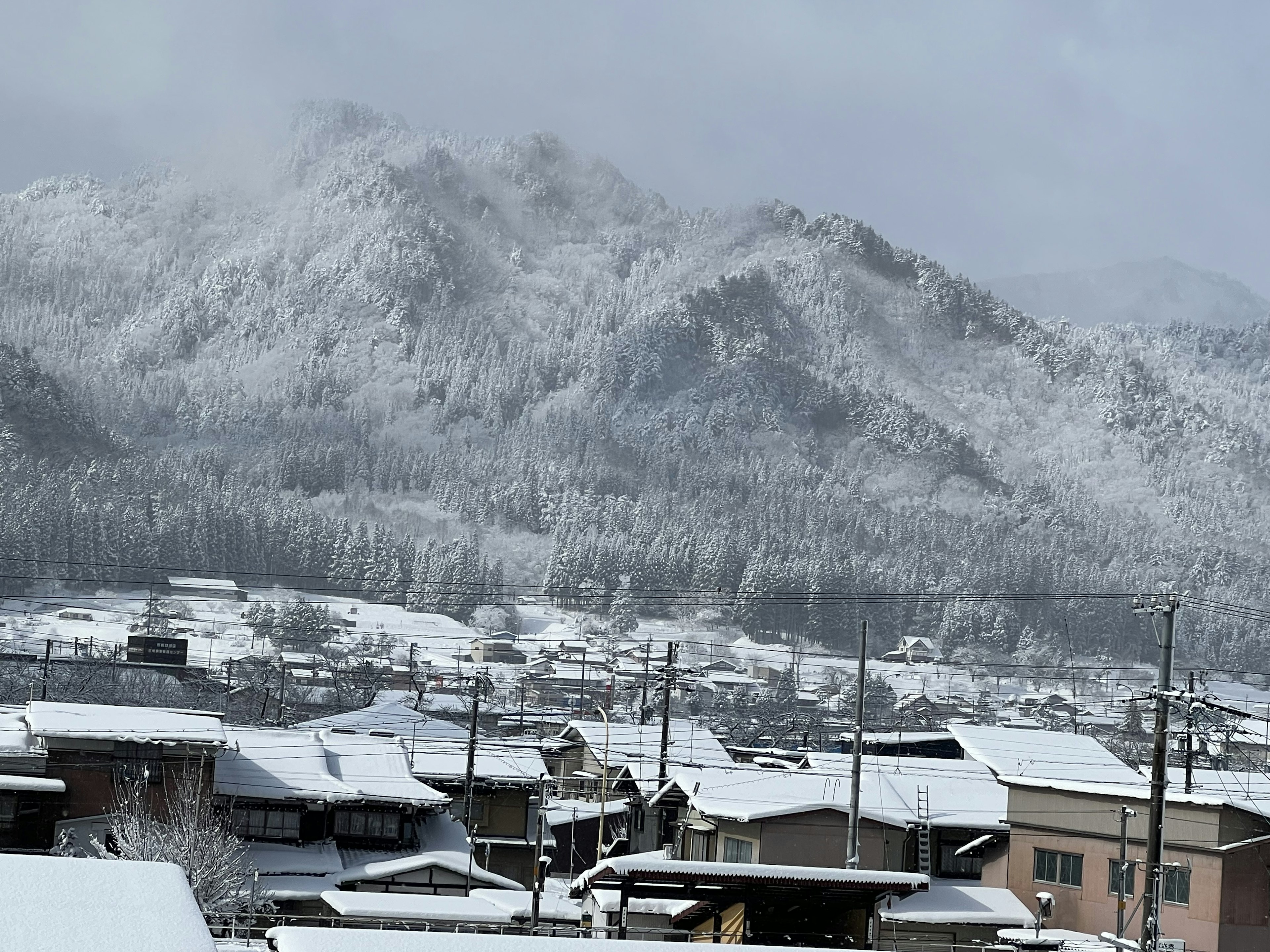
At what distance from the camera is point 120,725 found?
31.5m

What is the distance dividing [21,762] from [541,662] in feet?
365

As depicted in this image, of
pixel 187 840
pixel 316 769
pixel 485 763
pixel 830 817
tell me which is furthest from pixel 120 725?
pixel 830 817

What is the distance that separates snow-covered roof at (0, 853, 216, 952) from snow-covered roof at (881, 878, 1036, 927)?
24.6 meters

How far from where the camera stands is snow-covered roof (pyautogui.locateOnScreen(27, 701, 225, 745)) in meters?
30.6

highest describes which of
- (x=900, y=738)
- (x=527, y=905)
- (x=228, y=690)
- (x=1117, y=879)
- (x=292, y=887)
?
(x=1117, y=879)

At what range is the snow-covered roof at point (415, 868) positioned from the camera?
104 ft

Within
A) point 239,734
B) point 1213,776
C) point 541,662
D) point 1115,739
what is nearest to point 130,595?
point 541,662

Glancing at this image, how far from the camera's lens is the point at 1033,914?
31062mm

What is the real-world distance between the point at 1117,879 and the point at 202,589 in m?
170

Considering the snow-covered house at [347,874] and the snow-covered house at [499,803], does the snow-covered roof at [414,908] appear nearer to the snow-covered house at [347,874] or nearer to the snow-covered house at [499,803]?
the snow-covered house at [347,874]

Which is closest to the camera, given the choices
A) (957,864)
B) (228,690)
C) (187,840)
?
(187,840)

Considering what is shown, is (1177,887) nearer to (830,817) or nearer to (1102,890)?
(1102,890)

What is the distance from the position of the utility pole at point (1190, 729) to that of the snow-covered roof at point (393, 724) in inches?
968

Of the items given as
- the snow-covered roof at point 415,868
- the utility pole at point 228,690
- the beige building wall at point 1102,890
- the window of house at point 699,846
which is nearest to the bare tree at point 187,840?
the snow-covered roof at point 415,868
